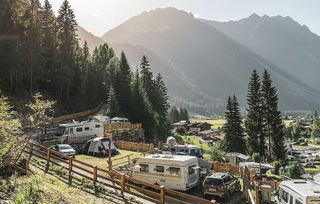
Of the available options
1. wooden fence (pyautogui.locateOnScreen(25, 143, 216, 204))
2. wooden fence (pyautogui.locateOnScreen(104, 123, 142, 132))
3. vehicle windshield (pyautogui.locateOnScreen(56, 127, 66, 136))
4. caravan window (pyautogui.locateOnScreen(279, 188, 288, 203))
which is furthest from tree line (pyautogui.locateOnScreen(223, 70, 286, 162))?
caravan window (pyautogui.locateOnScreen(279, 188, 288, 203))

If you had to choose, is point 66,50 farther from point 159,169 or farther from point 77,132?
point 159,169

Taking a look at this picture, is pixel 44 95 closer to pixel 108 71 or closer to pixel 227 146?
pixel 108 71

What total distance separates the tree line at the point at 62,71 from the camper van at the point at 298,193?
44224 millimetres

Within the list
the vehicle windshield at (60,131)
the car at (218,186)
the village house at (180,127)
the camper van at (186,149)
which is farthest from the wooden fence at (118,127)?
the village house at (180,127)

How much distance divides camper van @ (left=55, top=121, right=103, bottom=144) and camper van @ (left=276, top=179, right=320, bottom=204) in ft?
85.6

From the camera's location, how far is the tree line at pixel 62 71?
5081 cm

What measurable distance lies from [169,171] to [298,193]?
946 centimetres

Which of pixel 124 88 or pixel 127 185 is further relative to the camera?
pixel 124 88

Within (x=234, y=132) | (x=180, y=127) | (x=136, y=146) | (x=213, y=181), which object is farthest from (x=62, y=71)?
(x=180, y=127)

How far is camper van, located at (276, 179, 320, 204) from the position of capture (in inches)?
643

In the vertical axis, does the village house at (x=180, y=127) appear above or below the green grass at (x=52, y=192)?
below

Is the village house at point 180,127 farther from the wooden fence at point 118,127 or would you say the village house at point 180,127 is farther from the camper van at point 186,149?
the camper van at point 186,149

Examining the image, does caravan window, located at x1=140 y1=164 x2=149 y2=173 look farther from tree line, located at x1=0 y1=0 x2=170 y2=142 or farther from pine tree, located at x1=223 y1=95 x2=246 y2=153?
pine tree, located at x1=223 y1=95 x2=246 y2=153

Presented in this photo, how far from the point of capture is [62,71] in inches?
2451
